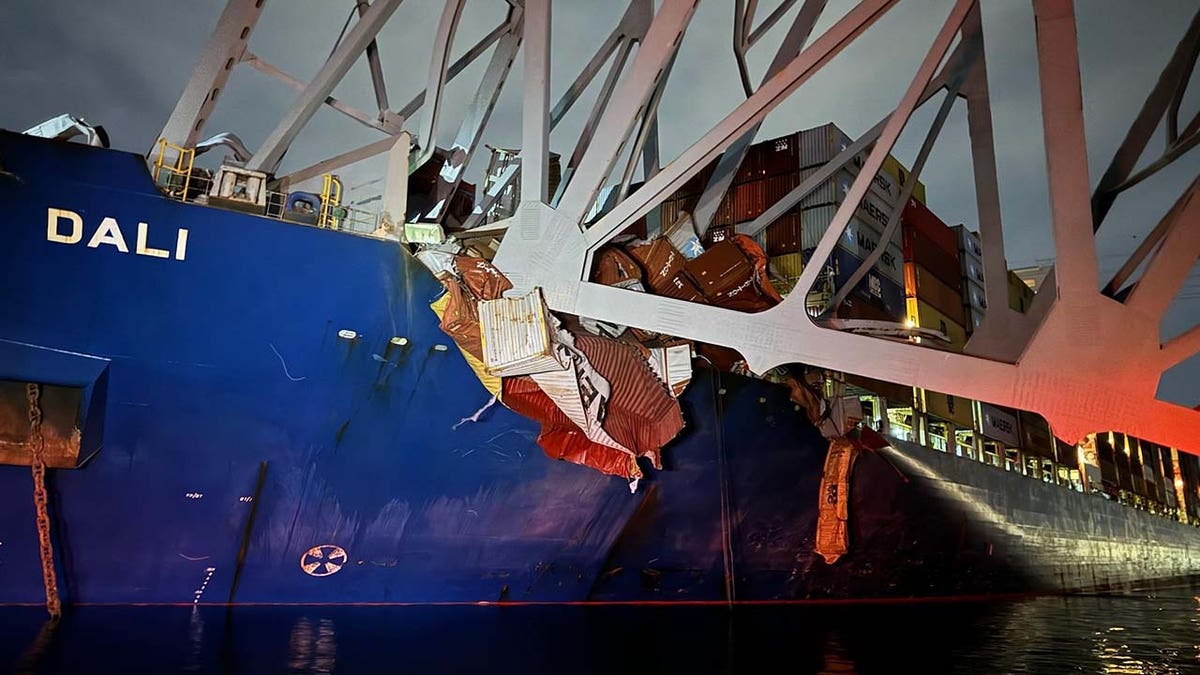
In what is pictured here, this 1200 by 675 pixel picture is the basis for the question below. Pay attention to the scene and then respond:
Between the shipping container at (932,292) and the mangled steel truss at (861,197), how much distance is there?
10845 millimetres

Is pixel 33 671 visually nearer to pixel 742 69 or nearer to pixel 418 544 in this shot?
pixel 418 544

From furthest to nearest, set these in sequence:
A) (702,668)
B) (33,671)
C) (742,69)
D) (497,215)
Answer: (742,69) < (497,215) < (702,668) < (33,671)

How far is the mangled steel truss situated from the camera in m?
8.03

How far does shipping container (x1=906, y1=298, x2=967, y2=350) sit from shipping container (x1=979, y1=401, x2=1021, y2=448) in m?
2.05

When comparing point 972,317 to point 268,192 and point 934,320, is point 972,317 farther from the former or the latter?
point 268,192

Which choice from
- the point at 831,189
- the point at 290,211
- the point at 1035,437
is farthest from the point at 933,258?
the point at 290,211

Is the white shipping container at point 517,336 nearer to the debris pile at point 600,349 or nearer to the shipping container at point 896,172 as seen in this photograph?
the debris pile at point 600,349

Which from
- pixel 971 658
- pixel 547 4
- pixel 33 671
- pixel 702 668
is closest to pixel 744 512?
pixel 971 658

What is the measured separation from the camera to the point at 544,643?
747 centimetres

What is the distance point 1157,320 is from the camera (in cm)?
811

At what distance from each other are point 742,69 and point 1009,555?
13874 millimetres

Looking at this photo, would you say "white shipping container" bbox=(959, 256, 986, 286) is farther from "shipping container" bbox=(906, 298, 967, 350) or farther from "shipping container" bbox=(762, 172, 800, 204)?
"shipping container" bbox=(762, 172, 800, 204)

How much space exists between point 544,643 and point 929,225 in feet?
63.7

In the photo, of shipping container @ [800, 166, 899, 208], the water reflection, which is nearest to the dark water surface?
the water reflection
